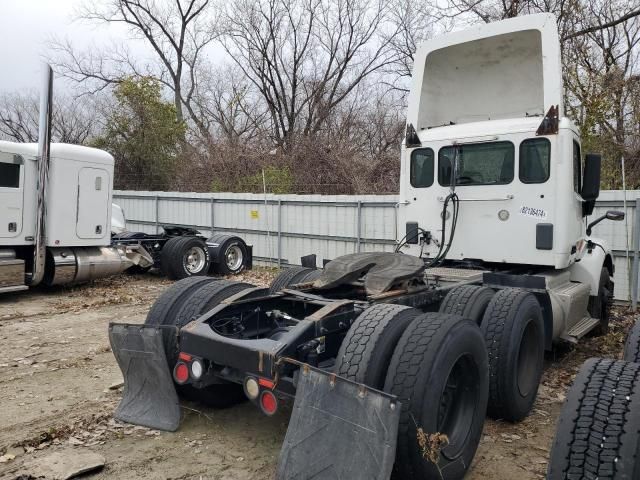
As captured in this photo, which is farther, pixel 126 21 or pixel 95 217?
pixel 126 21

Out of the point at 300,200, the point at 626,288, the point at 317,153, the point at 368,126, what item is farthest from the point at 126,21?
the point at 626,288

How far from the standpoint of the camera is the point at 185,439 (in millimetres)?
4008

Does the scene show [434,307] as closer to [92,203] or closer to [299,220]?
[92,203]

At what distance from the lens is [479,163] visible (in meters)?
6.18

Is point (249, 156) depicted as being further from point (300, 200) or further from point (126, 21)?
point (126, 21)

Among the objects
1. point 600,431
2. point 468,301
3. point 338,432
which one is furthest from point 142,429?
point 600,431

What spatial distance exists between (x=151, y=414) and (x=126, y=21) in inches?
1338

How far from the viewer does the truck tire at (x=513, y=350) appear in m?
4.27

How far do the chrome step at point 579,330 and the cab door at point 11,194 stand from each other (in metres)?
8.54

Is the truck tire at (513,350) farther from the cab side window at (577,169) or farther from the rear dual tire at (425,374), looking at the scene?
the cab side window at (577,169)

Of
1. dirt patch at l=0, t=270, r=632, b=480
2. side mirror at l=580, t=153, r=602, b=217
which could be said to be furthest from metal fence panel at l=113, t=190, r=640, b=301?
side mirror at l=580, t=153, r=602, b=217

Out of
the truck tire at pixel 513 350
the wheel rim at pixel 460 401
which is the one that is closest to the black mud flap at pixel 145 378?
the wheel rim at pixel 460 401

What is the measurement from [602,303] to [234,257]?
27.5 ft

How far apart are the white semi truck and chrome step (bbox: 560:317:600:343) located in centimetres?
5
